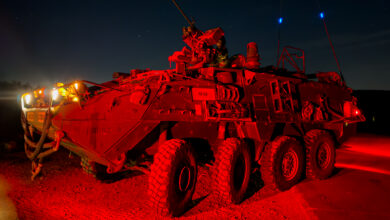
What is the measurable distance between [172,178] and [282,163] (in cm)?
285

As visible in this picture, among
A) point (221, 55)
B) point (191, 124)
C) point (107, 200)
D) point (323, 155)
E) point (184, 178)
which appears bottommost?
point (107, 200)

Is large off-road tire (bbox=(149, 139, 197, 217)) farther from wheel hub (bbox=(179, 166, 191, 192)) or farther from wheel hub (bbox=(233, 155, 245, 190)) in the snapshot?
wheel hub (bbox=(233, 155, 245, 190))

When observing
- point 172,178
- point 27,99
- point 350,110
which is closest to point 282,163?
point 172,178

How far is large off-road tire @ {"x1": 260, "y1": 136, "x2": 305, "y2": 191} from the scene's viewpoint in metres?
5.03

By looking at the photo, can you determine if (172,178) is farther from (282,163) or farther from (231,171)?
(282,163)

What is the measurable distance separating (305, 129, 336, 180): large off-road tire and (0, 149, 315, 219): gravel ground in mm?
967

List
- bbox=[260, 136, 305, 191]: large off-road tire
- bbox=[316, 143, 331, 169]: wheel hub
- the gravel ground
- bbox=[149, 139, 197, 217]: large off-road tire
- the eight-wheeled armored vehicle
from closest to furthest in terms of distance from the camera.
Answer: bbox=[149, 139, 197, 217]: large off-road tire
the eight-wheeled armored vehicle
the gravel ground
bbox=[260, 136, 305, 191]: large off-road tire
bbox=[316, 143, 331, 169]: wheel hub

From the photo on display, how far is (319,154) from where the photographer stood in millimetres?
6469

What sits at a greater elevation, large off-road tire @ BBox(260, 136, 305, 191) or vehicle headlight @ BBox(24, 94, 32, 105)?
vehicle headlight @ BBox(24, 94, 32, 105)

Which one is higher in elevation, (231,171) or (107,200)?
(231,171)

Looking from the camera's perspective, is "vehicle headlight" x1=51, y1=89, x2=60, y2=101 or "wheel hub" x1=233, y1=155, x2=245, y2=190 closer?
"vehicle headlight" x1=51, y1=89, x2=60, y2=101

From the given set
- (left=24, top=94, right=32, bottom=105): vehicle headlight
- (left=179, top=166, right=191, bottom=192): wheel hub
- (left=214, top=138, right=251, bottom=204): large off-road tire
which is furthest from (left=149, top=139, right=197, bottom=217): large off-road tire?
(left=24, top=94, right=32, bottom=105): vehicle headlight

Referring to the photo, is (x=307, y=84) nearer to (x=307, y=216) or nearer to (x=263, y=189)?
(x=263, y=189)

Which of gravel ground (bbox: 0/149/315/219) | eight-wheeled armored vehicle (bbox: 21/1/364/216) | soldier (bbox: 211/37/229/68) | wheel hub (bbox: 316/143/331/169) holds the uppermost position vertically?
soldier (bbox: 211/37/229/68)
